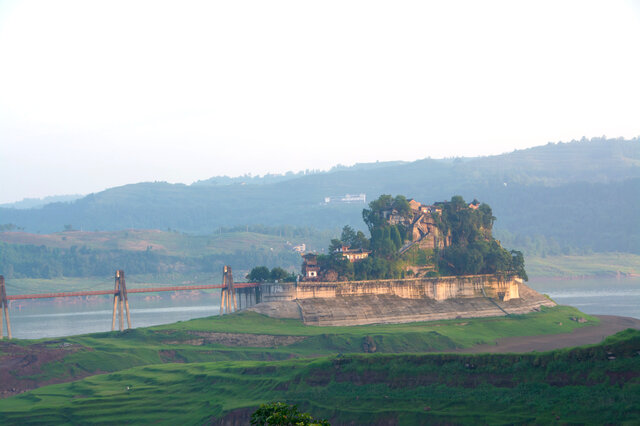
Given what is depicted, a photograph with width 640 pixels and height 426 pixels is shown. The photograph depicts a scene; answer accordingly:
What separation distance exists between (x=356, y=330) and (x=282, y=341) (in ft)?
38.2

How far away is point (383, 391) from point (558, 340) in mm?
52753

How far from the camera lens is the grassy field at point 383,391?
171 ft

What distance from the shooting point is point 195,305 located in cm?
19700

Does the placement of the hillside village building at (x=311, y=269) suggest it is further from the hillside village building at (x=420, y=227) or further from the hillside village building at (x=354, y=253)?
the hillside village building at (x=420, y=227)

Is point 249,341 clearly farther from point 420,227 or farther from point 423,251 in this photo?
point 420,227

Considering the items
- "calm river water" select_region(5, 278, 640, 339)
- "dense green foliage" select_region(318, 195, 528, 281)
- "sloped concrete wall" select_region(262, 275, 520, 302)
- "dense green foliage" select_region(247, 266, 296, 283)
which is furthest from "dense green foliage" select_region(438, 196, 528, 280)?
"dense green foliage" select_region(247, 266, 296, 283)

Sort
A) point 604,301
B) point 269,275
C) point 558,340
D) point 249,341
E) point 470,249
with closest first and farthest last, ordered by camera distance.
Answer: point 249,341 < point 558,340 < point 269,275 < point 470,249 < point 604,301

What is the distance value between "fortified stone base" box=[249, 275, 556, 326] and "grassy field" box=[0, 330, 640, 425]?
1449 inches

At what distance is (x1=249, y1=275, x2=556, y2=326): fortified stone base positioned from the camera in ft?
377

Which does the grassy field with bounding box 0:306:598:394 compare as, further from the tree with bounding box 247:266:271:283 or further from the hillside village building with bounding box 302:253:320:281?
the hillside village building with bounding box 302:253:320:281

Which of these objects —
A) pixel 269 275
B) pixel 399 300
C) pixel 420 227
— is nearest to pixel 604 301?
pixel 420 227

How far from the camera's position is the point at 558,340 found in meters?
106

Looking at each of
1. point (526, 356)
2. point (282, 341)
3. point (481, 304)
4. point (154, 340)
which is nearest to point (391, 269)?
point (481, 304)

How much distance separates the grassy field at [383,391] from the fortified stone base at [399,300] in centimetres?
3681
